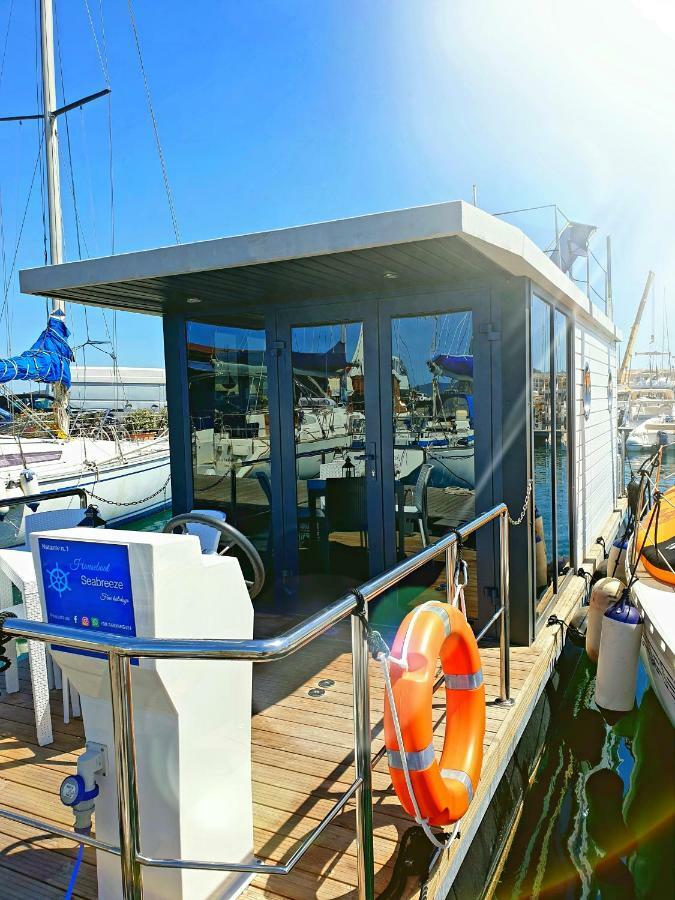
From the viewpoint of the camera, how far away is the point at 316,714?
128 inches

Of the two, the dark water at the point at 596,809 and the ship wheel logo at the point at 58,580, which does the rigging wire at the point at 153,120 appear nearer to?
the dark water at the point at 596,809

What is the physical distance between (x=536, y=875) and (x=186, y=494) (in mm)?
3258

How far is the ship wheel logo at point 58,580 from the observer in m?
1.81

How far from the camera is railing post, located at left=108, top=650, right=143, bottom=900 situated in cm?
154

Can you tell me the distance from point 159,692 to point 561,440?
4.01 m

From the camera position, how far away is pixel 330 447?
458cm

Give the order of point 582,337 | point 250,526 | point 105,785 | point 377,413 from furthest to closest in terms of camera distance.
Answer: point 582,337, point 250,526, point 377,413, point 105,785

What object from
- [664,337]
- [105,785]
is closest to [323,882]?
[105,785]

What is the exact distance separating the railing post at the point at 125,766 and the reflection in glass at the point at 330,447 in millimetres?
3024

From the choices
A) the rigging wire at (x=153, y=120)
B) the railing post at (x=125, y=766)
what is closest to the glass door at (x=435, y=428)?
the railing post at (x=125, y=766)

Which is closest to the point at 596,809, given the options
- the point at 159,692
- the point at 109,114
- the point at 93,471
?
the point at 159,692

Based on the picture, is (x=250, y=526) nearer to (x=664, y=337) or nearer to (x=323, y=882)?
(x=323, y=882)

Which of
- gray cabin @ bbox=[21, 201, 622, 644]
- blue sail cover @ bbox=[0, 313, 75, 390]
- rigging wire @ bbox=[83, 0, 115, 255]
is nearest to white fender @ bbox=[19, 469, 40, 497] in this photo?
blue sail cover @ bbox=[0, 313, 75, 390]

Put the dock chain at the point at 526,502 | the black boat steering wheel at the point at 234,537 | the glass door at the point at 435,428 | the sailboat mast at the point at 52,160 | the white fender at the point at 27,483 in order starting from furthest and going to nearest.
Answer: the sailboat mast at the point at 52,160 → the white fender at the point at 27,483 → the glass door at the point at 435,428 → the dock chain at the point at 526,502 → the black boat steering wheel at the point at 234,537
